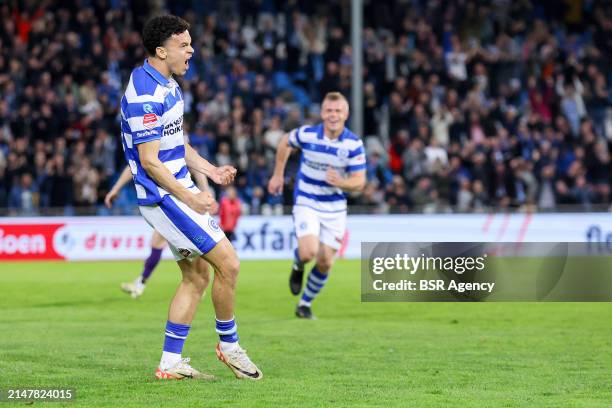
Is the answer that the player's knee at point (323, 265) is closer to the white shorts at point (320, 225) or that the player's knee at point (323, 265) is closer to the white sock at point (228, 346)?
the white shorts at point (320, 225)

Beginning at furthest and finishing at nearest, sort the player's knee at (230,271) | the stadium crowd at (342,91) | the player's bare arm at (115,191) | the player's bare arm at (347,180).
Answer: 1. the stadium crowd at (342,91)
2. the player's bare arm at (115,191)
3. the player's bare arm at (347,180)
4. the player's knee at (230,271)

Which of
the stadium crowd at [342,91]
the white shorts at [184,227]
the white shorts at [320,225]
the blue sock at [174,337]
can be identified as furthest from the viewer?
the stadium crowd at [342,91]

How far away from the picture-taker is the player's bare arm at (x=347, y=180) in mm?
12920

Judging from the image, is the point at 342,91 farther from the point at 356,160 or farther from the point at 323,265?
the point at 323,265

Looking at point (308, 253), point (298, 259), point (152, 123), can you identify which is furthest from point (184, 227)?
point (298, 259)

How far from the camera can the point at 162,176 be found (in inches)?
314

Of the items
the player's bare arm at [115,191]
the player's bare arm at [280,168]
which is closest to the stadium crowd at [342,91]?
the player's bare arm at [115,191]

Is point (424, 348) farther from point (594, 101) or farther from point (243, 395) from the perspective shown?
point (594, 101)

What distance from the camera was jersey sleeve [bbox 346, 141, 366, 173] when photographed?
43.9 feet

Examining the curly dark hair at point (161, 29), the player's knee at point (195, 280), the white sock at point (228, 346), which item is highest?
the curly dark hair at point (161, 29)

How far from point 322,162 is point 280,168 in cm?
49

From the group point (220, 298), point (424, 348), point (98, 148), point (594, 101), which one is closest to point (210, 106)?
point (98, 148)

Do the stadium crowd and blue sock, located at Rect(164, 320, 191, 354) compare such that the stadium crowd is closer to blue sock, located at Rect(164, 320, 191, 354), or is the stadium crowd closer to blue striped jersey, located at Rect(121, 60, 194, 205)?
blue sock, located at Rect(164, 320, 191, 354)

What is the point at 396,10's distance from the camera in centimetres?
3006
